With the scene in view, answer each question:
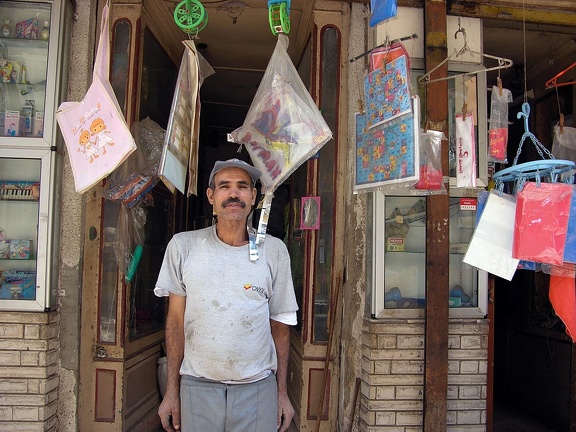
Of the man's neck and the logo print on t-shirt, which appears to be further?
the man's neck

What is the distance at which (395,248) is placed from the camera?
3334 millimetres

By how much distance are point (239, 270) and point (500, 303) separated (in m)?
4.32

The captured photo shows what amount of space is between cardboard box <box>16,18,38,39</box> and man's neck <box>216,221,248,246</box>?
2214 mm

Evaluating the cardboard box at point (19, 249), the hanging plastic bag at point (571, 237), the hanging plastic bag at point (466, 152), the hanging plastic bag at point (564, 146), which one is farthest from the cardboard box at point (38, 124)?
the hanging plastic bag at point (564, 146)

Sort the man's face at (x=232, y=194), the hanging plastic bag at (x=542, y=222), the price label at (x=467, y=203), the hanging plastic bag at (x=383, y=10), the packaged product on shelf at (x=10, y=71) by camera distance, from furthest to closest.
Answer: the price label at (x=467, y=203) < the packaged product on shelf at (x=10, y=71) < the hanging plastic bag at (x=383, y=10) < the hanging plastic bag at (x=542, y=222) < the man's face at (x=232, y=194)

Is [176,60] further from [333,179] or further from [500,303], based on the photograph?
[500,303]

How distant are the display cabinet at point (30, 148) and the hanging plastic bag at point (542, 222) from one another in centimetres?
296

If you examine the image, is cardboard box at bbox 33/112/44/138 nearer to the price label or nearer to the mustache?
the mustache

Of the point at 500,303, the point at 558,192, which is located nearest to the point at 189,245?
the point at 558,192

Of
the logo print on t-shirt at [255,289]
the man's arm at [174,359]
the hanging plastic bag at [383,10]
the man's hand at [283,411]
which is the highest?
the hanging plastic bag at [383,10]

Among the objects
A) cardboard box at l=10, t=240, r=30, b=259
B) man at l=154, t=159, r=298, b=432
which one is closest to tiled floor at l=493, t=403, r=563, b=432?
man at l=154, t=159, r=298, b=432

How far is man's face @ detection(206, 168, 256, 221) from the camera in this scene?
2.23m

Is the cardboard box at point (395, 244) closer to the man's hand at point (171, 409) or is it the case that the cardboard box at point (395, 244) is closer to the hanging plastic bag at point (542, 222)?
the hanging plastic bag at point (542, 222)

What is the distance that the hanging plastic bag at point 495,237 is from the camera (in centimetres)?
262
